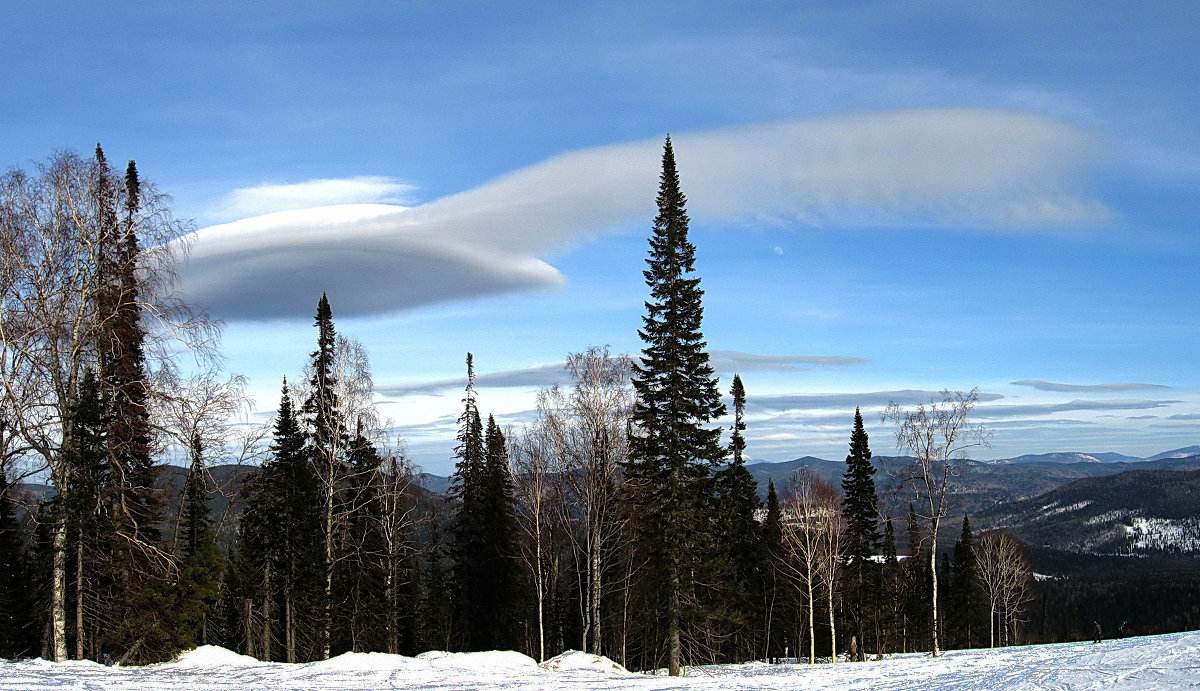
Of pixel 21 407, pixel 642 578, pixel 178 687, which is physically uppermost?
pixel 21 407

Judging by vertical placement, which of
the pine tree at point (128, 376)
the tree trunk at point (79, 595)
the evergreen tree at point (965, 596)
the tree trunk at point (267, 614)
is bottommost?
the evergreen tree at point (965, 596)

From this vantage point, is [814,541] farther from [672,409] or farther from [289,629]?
[289,629]

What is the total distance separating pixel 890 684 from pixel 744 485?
100 feet

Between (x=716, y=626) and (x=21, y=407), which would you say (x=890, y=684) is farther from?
(x=21, y=407)

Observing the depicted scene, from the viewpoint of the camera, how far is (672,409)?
30625mm

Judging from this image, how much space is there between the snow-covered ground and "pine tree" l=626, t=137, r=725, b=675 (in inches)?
255

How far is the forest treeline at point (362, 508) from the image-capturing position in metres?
20.7

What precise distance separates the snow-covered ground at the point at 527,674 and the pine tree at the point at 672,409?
649 cm

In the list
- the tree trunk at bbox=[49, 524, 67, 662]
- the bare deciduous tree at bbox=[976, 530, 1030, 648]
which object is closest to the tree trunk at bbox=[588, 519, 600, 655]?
the tree trunk at bbox=[49, 524, 67, 662]

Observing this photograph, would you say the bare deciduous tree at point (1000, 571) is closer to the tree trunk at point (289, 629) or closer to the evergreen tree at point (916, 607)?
the evergreen tree at point (916, 607)

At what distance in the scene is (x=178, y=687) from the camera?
51.9ft

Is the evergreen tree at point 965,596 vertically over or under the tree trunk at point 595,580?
under

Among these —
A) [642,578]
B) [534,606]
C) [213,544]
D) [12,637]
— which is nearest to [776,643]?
[534,606]

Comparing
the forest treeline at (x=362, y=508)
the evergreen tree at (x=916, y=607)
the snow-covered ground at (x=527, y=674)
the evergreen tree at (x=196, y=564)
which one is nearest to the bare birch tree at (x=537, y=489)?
the forest treeline at (x=362, y=508)
